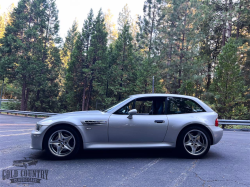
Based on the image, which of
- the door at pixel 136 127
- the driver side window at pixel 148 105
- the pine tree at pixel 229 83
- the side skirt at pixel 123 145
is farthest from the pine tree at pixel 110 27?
the side skirt at pixel 123 145

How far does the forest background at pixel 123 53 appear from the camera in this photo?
2358cm

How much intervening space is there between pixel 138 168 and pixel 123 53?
963 inches

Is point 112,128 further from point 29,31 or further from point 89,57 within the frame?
point 29,31

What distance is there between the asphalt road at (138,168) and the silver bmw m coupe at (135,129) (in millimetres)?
319

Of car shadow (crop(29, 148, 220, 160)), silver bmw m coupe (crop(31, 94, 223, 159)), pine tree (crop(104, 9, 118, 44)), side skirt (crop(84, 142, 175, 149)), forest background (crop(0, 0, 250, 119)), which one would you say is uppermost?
pine tree (crop(104, 9, 118, 44))

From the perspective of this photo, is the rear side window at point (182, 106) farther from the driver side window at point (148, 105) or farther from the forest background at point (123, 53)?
the forest background at point (123, 53)

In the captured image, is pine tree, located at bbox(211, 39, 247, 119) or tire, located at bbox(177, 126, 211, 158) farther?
pine tree, located at bbox(211, 39, 247, 119)

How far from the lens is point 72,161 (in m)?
4.23

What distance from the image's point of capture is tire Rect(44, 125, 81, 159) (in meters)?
4.29

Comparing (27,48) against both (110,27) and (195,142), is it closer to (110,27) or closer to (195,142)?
(110,27)

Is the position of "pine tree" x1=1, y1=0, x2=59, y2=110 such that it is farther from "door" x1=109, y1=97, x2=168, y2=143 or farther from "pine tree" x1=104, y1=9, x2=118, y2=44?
"door" x1=109, y1=97, x2=168, y2=143

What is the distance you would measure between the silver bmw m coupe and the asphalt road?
0.32 meters

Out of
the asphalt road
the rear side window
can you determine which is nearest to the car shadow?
the asphalt road

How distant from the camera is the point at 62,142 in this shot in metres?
4.34
